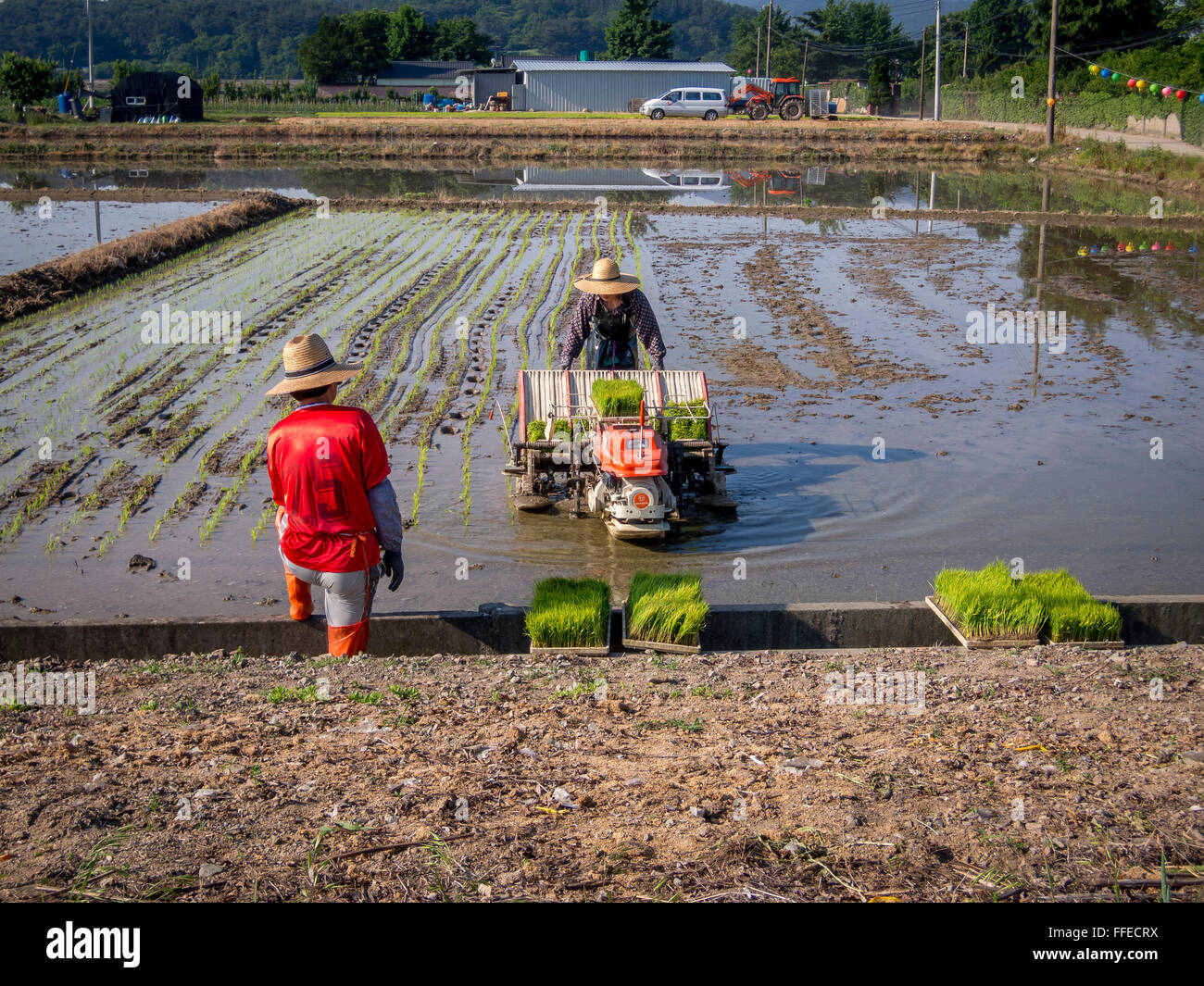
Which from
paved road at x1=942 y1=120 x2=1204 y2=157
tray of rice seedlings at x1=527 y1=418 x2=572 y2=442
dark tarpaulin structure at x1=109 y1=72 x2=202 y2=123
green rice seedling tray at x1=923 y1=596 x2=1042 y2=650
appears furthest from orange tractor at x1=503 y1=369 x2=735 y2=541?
dark tarpaulin structure at x1=109 y1=72 x2=202 y2=123

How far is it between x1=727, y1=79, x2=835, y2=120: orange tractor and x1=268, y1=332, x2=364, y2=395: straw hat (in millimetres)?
52545

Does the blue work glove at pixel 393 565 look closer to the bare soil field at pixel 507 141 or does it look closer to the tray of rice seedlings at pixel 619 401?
the tray of rice seedlings at pixel 619 401

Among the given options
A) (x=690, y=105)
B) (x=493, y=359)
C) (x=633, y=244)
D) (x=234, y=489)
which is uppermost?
(x=690, y=105)

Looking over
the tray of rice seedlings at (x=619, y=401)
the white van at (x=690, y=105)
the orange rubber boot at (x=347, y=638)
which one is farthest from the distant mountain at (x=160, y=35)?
the orange rubber boot at (x=347, y=638)

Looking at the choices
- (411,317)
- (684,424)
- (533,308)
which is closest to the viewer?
(684,424)

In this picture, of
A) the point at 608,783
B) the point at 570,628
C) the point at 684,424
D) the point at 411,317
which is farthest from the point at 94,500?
the point at 411,317

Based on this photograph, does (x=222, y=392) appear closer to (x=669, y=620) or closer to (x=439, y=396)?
(x=439, y=396)

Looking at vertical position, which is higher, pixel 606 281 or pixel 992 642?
pixel 606 281

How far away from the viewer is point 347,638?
5.67m

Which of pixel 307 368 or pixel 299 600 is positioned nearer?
pixel 307 368

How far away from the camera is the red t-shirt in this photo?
5.19 metres

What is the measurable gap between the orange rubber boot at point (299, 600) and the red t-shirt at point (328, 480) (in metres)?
0.45

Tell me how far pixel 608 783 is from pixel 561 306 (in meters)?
13.7

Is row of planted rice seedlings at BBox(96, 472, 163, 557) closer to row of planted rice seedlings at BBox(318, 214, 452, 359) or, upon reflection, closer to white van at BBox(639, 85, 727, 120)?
row of planted rice seedlings at BBox(318, 214, 452, 359)
